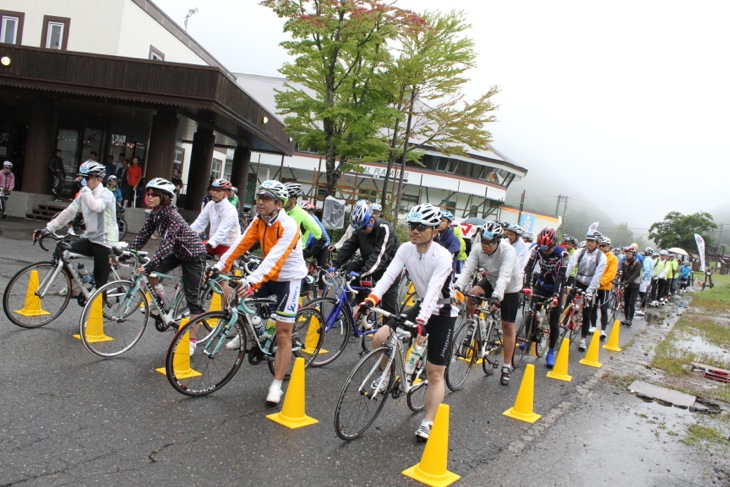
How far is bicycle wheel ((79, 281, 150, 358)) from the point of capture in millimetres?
6324

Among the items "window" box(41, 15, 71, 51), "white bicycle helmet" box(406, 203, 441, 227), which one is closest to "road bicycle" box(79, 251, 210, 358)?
"white bicycle helmet" box(406, 203, 441, 227)

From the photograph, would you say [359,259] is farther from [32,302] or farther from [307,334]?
[32,302]

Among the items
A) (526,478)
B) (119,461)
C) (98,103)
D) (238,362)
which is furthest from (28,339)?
(98,103)

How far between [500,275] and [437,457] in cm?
324

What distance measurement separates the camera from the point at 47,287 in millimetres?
6996

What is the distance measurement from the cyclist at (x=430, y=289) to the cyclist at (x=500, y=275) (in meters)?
1.95

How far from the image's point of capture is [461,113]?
2312 centimetres

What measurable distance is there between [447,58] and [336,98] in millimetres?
4490

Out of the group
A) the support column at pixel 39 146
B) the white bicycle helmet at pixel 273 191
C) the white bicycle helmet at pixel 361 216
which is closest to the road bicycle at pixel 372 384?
the white bicycle helmet at pixel 273 191

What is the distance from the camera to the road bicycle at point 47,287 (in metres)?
6.85

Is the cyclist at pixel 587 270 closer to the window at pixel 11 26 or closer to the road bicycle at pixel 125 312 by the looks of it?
the road bicycle at pixel 125 312

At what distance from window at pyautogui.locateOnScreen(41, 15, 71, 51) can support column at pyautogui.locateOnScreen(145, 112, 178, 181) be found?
321 inches

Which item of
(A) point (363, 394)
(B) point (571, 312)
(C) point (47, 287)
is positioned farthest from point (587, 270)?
(C) point (47, 287)

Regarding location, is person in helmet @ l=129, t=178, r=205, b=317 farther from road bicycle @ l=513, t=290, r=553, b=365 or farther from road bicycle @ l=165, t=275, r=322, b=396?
road bicycle @ l=513, t=290, r=553, b=365
